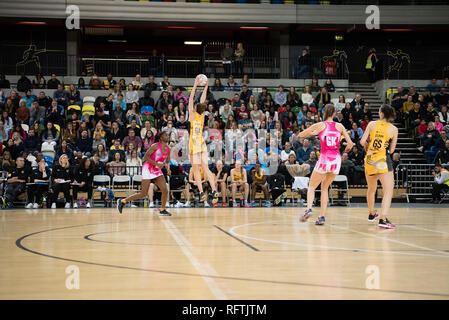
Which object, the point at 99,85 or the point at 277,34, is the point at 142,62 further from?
the point at 277,34

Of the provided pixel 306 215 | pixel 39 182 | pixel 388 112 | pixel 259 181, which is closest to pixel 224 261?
pixel 306 215

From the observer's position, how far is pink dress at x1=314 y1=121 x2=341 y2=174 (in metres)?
10.4

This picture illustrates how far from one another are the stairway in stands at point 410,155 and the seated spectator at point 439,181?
1.15 ft

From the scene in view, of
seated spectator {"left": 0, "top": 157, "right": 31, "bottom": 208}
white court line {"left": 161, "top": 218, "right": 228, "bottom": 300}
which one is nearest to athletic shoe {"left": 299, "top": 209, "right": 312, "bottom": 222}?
white court line {"left": 161, "top": 218, "right": 228, "bottom": 300}

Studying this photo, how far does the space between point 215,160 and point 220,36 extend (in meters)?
15.6

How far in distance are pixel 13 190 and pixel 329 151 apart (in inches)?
417

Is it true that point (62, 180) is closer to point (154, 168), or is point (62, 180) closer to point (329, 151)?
point (154, 168)

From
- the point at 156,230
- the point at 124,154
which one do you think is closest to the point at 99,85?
the point at 124,154

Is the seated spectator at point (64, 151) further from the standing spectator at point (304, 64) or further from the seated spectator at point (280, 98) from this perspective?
the standing spectator at point (304, 64)

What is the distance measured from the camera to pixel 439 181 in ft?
62.4

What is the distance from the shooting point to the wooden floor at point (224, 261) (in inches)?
174

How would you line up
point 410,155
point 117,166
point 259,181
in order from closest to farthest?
point 259,181, point 117,166, point 410,155

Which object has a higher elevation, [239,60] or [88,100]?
[239,60]
